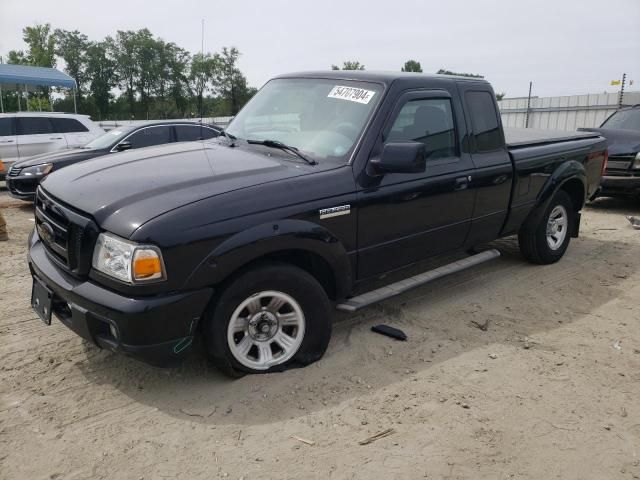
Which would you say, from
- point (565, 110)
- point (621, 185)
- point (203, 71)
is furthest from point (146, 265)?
point (203, 71)

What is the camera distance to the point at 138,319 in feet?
8.84

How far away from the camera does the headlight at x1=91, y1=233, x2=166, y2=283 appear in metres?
2.68

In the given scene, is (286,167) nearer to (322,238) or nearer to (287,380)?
(322,238)

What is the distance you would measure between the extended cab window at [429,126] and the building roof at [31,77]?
24995 mm

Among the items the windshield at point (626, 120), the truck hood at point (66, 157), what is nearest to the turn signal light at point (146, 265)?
the truck hood at point (66, 157)

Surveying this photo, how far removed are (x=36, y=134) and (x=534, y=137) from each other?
428 inches

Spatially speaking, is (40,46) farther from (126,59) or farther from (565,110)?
(565,110)

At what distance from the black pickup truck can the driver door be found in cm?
1

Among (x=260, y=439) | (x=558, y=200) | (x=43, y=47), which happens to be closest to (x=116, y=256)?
(x=260, y=439)

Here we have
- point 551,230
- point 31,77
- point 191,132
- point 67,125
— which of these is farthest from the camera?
point 31,77

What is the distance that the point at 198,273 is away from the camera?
2828mm

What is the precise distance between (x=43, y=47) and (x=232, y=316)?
1832 inches

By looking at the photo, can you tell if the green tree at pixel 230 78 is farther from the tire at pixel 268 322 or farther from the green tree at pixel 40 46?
the tire at pixel 268 322

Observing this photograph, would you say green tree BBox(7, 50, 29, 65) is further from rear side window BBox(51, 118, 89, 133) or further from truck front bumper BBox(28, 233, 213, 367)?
truck front bumper BBox(28, 233, 213, 367)
